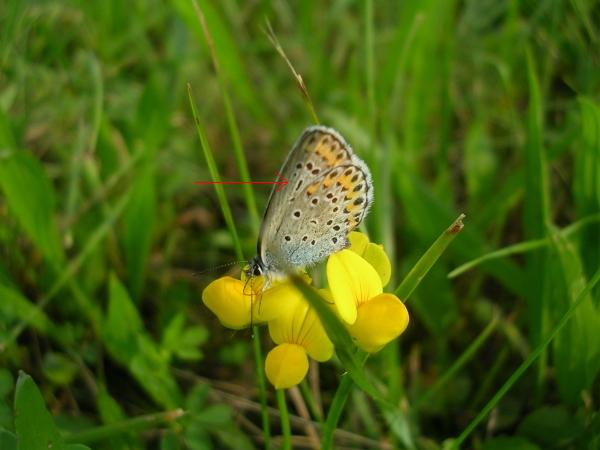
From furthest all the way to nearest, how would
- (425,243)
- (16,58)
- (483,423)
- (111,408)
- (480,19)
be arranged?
(480,19) → (16,58) → (425,243) → (483,423) → (111,408)

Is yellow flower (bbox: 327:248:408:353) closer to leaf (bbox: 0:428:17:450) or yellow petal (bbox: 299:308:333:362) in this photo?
yellow petal (bbox: 299:308:333:362)

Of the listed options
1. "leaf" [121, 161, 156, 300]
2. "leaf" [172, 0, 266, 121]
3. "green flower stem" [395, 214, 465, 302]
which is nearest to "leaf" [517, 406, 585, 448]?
"green flower stem" [395, 214, 465, 302]

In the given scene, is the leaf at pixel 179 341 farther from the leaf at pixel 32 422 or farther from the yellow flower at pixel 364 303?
the yellow flower at pixel 364 303

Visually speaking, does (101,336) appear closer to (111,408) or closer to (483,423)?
(111,408)

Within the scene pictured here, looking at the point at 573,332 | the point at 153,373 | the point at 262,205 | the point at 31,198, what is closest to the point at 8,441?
the point at 153,373

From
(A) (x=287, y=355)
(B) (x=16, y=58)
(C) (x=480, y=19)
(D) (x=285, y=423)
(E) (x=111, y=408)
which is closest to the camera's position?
(A) (x=287, y=355)

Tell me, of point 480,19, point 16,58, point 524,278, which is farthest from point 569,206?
point 16,58

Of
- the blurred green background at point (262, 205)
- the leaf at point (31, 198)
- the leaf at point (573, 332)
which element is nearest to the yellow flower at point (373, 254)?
the blurred green background at point (262, 205)
